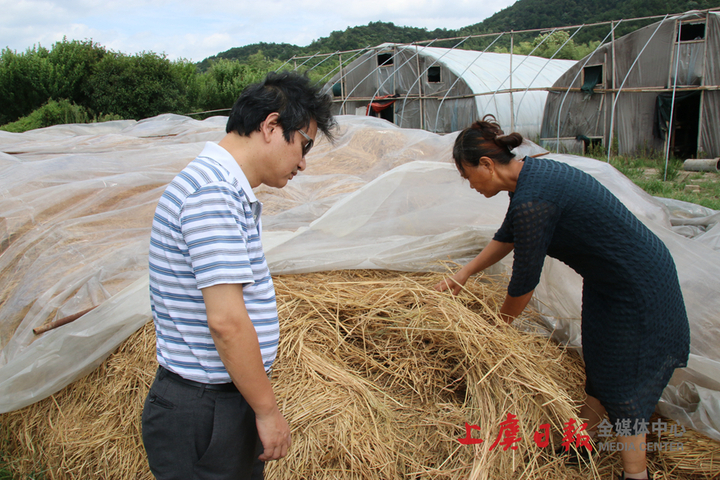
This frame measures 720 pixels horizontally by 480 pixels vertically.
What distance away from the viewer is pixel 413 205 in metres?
2.51

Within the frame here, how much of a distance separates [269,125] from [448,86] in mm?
13145

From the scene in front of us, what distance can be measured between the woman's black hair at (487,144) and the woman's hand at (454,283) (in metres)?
0.59

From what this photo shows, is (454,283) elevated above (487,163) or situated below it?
below

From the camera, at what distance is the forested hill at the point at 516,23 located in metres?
29.3

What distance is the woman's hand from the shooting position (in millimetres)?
1976

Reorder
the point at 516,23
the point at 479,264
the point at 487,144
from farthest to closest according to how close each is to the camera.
Answer: the point at 516,23, the point at 479,264, the point at 487,144

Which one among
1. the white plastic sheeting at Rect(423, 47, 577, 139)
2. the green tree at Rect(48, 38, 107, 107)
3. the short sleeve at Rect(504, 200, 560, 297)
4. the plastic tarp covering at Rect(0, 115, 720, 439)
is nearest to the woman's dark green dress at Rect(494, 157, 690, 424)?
the short sleeve at Rect(504, 200, 560, 297)

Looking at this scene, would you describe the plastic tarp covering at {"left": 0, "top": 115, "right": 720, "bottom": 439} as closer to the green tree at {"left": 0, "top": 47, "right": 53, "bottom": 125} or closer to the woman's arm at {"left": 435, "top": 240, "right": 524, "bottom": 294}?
the woman's arm at {"left": 435, "top": 240, "right": 524, "bottom": 294}

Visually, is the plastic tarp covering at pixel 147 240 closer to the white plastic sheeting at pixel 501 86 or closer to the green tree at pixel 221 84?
the white plastic sheeting at pixel 501 86

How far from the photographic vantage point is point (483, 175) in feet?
5.21

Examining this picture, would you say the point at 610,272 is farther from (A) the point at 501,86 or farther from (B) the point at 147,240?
(A) the point at 501,86

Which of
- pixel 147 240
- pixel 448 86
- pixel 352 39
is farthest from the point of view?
pixel 352 39

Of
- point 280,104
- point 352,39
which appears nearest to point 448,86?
point 280,104

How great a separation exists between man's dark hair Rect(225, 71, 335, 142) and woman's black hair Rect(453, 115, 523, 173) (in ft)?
2.18
